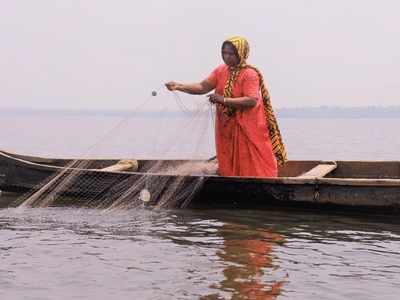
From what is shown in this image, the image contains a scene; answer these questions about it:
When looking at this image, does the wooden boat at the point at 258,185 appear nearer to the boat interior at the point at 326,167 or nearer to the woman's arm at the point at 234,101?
the boat interior at the point at 326,167

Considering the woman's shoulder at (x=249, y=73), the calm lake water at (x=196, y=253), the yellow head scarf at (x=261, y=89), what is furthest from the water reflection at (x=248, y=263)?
the woman's shoulder at (x=249, y=73)

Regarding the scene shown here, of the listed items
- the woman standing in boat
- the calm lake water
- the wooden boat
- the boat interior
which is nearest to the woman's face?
the woman standing in boat

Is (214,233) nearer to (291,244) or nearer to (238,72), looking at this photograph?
(291,244)

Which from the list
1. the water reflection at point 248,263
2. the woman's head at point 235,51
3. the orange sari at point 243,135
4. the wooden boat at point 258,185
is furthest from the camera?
the orange sari at point 243,135

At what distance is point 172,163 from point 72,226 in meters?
2.86

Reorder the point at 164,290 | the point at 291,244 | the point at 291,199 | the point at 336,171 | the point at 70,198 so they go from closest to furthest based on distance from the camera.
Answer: the point at 164,290
the point at 291,244
the point at 291,199
the point at 70,198
the point at 336,171

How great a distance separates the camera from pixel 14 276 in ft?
24.0

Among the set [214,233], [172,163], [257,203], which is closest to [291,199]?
[257,203]

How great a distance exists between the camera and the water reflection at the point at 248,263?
684cm

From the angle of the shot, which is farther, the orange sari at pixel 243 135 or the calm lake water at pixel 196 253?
the orange sari at pixel 243 135

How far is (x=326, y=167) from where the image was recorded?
38.9ft

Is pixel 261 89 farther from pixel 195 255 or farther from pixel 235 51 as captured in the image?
pixel 195 255

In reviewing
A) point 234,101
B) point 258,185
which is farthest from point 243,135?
point 258,185

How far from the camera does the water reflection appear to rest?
684 centimetres
